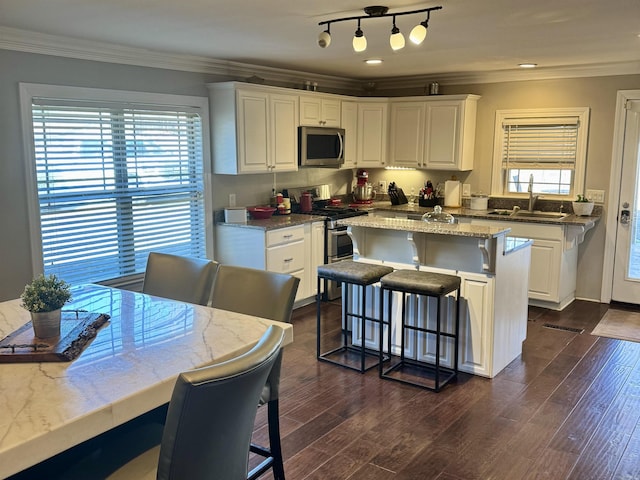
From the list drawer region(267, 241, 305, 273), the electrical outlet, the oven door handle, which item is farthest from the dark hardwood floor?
the electrical outlet

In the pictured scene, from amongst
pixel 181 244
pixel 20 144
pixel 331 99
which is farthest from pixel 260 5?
pixel 331 99

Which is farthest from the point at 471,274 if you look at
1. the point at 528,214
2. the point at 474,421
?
the point at 528,214

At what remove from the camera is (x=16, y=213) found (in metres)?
3.87

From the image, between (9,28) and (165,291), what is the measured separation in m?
2.03

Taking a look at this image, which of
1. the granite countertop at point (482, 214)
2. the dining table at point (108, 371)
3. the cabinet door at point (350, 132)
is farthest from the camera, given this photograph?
the cabinet door at point (350, 132)

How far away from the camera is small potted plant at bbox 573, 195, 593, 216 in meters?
5.57

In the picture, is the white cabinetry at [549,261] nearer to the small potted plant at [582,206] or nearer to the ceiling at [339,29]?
the small potted plant at [582,206]

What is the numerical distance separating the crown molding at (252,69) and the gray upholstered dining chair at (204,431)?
121 inches

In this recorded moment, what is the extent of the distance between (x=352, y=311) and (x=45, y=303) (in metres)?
2.80

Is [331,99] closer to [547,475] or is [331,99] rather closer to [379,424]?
[379,424]

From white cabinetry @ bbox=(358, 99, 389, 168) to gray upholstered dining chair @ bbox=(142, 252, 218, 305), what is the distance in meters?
3.89

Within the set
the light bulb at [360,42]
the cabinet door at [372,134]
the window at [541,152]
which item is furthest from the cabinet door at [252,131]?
the window at [541,152]

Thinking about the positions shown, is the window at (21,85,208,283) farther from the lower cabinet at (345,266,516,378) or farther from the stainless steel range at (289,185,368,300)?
the lower cabinet at (345,266,516,378)

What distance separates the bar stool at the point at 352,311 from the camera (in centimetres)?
390
